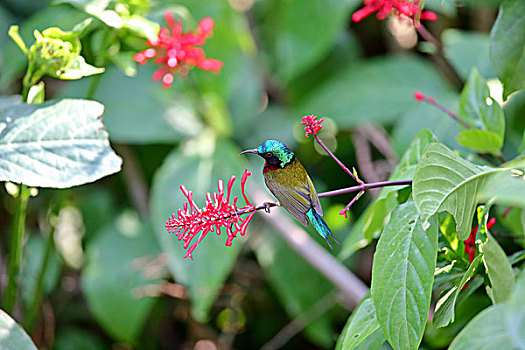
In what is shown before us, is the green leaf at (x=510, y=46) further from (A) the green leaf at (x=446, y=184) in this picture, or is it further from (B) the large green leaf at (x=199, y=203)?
(B) the large green leaf at (x=199, y=203)

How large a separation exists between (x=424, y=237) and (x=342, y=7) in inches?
37.9

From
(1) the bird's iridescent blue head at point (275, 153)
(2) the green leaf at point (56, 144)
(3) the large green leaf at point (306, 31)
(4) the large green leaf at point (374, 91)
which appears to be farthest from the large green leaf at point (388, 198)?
(3) the large green leaf at point (306, 31)

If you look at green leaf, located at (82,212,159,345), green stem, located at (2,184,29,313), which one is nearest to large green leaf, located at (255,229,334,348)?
green leaf, located at (82,212,159,345)

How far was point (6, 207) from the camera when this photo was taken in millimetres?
1410

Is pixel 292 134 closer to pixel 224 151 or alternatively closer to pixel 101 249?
pixel 224 151

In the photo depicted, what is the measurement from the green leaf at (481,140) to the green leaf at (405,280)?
0.18 metres

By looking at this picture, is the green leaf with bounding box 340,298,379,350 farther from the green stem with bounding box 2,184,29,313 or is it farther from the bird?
the green stem with bounding box 2,184,29,313

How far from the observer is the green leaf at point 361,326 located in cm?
48

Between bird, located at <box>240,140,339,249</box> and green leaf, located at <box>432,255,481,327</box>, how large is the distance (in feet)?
0.35

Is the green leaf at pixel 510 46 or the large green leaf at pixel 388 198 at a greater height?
the green leaf at pixel 510 46

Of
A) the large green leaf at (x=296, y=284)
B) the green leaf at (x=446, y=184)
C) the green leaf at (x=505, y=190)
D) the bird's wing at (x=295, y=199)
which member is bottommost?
the large green leaf at (x=296, y=284)

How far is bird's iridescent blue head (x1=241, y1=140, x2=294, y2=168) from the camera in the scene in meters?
0.46

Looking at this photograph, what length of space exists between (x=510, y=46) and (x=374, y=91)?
751 mm

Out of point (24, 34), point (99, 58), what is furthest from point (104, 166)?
point (24, 34)
